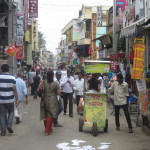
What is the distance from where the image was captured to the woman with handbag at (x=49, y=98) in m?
9.62

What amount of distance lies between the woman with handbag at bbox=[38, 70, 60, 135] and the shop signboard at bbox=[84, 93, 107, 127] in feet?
2.93

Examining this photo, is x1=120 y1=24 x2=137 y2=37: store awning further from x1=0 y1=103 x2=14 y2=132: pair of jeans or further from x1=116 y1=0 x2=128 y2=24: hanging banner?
x1=116 y1=0 x2=128 y2=24: hanging banner

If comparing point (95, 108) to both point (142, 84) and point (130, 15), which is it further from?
point (130, 15)

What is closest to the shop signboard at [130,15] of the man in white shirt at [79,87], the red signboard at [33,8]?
the man in white shirt at [79,87]

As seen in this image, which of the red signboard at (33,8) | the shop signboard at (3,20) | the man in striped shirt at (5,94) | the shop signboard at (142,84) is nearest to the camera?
the man in striped shirt at (5,94)

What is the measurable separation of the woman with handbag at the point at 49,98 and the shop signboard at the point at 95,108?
2.93 feet

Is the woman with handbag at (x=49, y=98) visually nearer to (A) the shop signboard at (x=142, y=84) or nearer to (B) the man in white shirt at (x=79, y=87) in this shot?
(A) the shop signboard at (x=142, y=84)

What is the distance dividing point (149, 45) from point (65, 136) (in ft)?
25.2

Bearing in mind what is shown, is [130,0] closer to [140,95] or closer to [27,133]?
[140,95]

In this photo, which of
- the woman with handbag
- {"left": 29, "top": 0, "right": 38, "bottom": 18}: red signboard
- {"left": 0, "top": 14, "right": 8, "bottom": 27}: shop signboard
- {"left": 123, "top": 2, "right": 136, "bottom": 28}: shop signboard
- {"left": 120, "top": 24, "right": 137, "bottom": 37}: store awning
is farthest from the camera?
{"left": 29, "top": 0, "right": 38, "bottom": 18}: red signboard

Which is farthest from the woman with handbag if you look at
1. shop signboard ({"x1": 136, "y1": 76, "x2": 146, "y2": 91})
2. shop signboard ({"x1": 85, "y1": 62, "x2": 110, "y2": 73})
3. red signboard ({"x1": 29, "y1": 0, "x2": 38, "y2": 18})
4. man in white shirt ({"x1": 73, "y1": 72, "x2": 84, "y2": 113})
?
red signboard ({"x1": 29, "y1": 0, "x2": 38, "y2": 18})

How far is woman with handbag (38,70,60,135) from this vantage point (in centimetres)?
962

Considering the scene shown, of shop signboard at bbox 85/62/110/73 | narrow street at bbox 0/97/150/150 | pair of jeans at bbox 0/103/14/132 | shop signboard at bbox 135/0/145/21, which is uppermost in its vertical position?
shop signboard at bbox 135/0/145/21

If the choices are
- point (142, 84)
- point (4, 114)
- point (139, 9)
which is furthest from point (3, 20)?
point (142, 84)
